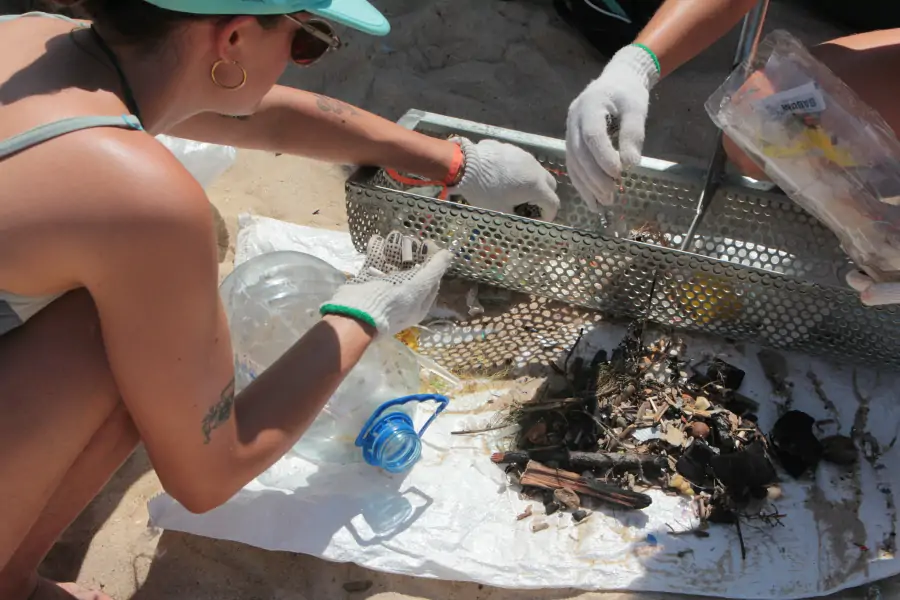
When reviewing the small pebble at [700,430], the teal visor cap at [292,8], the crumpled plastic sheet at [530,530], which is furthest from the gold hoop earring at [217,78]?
the small pebble at [700,430]

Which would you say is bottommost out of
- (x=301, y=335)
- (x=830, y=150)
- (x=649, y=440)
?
(x=649, y=440)

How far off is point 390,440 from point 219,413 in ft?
1.93

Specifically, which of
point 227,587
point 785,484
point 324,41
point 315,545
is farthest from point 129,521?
point 785,484

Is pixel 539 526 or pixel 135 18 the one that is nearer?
pixel 135 18

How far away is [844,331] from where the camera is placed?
206 cm

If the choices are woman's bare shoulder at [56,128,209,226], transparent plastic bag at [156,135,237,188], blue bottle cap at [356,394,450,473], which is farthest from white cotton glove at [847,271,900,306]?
transparent plastic bag at [156,135,237,188]

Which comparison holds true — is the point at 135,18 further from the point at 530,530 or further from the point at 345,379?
the point at 530,530

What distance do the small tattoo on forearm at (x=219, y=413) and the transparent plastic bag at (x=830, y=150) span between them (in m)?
1.31

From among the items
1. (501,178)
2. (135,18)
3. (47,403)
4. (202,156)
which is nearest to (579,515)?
(501,178)

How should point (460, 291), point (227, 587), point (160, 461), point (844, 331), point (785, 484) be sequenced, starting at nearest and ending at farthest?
point (160, 461)
point (227, 587)
point (785, 484)
point (844, 331)
point (460, 291)

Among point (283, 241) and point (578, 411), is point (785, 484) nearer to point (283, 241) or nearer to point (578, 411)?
point (578, 411)

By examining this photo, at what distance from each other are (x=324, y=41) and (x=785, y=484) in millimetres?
1464

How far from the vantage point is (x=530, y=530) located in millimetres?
1845

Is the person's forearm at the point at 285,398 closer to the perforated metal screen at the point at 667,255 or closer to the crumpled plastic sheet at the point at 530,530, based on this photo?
the crumpled plastic sheet at the point at 530,530
